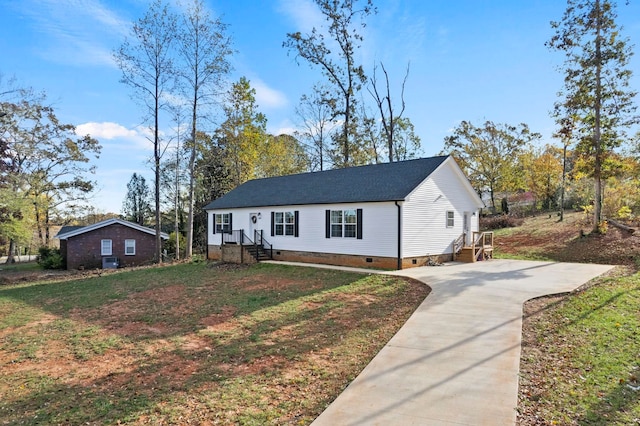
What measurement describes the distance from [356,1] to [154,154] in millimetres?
18716

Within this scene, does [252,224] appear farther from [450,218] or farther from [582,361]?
[582,361]

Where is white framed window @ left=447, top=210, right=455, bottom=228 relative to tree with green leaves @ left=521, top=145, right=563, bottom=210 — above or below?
below

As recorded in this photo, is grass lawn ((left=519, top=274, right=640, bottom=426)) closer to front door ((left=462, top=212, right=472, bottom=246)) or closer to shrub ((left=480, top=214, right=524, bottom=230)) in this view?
front door ((left=462, top=212, right=472, bottom=246))

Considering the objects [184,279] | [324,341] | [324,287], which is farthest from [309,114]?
[324,341]

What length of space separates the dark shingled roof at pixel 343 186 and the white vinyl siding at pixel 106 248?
306 inches

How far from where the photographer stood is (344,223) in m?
16.4

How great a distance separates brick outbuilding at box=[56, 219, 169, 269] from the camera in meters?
23.3

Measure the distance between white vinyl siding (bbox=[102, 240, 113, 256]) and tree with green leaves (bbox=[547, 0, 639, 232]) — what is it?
2820 centimetres

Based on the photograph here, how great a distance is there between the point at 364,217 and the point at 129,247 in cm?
1797

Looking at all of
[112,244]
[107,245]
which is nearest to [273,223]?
[112,244]

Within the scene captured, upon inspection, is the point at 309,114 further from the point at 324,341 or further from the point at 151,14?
the point at 324,341

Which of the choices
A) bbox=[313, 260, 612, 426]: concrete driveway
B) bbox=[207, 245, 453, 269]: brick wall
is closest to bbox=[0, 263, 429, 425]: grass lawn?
bbox=[313, 260, 612, 426]: concrete driveway

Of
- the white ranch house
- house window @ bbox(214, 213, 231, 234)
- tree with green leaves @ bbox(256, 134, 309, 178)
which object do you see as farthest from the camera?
tree with green leaves @ bbox(256, 134, 309, 178)

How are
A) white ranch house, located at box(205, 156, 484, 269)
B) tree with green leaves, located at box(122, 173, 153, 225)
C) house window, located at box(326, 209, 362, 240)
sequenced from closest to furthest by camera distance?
white ranch house, located at box(205, 156, 484, 269), house window, located at box(326, 209, 362, 240), tree with green leaves, located at box(122, 173, 153, 225)
